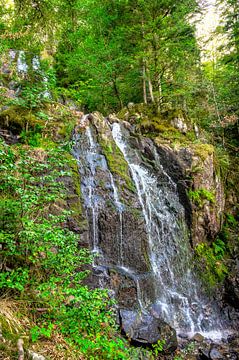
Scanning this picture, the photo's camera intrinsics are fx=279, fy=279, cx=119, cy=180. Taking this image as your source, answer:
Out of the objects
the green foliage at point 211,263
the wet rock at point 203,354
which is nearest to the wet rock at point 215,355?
the wet rock at point 203,354

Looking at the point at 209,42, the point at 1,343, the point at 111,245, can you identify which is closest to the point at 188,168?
the point at 111,245

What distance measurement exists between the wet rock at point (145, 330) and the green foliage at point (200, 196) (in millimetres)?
4153

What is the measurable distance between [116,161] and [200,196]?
9.68ft

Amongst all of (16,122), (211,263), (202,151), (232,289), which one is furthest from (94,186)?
(232,289)

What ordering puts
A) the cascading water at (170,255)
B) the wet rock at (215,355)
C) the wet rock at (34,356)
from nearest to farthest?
the wet rock at (34,356) → the wet rock at (215,355) → the cascading water at (170,255)

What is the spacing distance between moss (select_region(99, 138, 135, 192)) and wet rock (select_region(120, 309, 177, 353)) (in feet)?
10.8

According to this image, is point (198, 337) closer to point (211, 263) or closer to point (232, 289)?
point (232, 289)

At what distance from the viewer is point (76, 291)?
3.13 m

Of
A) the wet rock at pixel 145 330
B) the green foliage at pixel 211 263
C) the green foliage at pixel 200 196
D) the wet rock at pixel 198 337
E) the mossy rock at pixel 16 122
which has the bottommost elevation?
the wet rock at pixel 198 337

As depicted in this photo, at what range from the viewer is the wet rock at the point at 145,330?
5059 mm

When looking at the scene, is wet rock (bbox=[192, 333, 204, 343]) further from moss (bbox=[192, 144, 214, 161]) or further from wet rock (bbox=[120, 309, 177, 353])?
moss (bbox=[192, 144, 214, 161])

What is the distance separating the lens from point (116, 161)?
8.08 metres

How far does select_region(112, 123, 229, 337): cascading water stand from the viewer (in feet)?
22.5

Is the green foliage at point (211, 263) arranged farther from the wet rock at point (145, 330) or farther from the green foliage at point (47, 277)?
the green foliage at point (47, 277)
